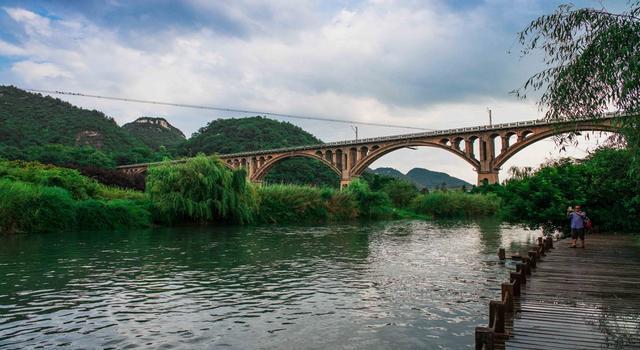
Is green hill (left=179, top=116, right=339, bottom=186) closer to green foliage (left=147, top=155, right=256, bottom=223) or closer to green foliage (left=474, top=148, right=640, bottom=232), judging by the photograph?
green foliage (left=147, top=155, right=256, bottom=223)

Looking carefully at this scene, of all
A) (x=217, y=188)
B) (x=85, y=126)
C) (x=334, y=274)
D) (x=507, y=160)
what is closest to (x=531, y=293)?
(x=334, y=274)

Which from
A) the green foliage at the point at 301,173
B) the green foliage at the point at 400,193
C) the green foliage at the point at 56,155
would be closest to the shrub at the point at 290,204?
the green foliage at the point at 400,193

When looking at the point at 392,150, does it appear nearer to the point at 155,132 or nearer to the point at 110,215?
the point at 110,215

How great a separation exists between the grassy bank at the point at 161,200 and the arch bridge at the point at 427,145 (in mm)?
8245

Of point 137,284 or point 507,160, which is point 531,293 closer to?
point 137,284

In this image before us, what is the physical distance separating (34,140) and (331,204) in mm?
73779

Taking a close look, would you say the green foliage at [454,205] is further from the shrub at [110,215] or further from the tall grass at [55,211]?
the tall grass at [55,211]

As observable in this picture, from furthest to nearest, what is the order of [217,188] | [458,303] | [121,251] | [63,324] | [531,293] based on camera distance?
1. [217,188]
2. [121,251]
3. [458,303]
4. [531,293]
5. [63,324]

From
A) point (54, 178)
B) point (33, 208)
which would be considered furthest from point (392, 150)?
point (33, 208)

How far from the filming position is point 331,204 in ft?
139

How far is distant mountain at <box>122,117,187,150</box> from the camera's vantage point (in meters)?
142

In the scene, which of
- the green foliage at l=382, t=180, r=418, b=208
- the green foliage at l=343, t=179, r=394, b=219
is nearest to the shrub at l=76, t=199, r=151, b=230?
the green foliage at l=343, t=179, r=394, b=219

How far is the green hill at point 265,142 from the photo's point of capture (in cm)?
9938

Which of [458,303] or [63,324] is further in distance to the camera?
[458,303]
